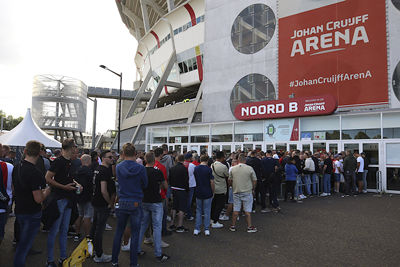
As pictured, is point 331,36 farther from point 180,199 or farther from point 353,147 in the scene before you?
point 180,199

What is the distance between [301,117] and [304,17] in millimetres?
Result: 6392

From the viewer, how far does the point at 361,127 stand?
14977 mm

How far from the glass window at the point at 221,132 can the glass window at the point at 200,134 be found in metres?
0.44

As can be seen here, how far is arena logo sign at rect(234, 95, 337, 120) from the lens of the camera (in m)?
15.9

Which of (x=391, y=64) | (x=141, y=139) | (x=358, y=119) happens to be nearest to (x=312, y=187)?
(x=358, y=119)

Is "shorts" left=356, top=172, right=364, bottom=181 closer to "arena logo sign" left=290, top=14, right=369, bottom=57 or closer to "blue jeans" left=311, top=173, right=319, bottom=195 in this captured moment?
"blue jeans" left=311, top=173, right=319, bottom=195

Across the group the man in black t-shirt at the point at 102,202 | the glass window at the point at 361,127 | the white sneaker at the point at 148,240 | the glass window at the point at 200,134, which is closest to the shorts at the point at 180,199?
the white sneaker at the point at 148,240

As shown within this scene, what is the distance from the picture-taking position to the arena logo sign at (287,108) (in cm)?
1588

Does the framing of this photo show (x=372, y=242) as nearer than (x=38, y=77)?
Yes

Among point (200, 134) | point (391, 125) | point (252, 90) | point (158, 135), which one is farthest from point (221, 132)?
point (391, 125)

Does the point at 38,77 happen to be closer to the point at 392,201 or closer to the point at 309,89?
the point at 309,89

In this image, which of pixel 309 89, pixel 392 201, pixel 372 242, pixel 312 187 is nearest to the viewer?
→ pixel 372 242

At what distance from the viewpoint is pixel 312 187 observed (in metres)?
13.0

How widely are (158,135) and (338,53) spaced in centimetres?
1429
